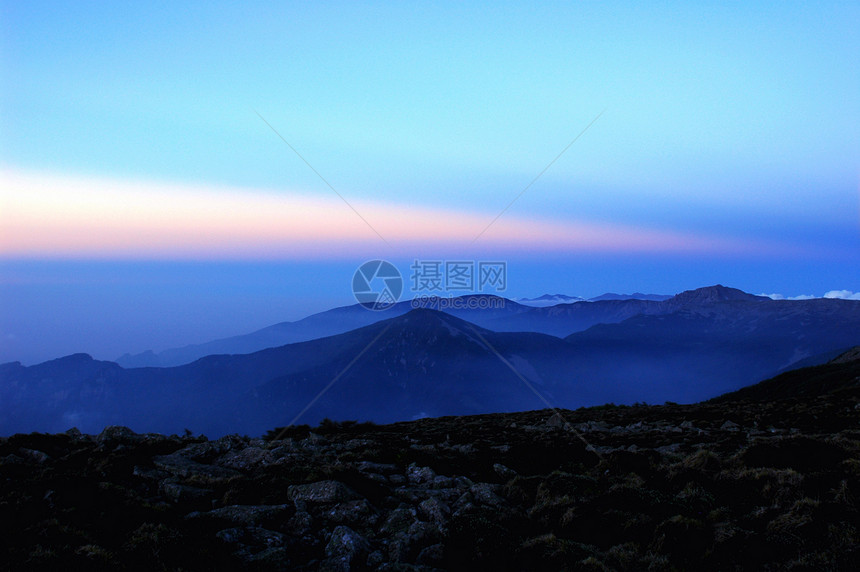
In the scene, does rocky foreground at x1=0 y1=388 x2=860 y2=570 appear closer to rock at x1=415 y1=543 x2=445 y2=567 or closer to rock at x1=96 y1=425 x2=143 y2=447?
rock at x1=415 y1=543 x2=445 y2=567

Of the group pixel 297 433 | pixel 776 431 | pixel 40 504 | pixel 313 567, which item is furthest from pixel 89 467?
pixel 776 431

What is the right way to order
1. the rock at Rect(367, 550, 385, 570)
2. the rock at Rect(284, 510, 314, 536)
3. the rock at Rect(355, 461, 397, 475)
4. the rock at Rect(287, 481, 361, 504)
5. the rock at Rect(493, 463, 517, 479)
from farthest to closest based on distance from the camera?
1. the rock at Rect(355, 461, 397, 475)
2. the rock at Rect(493, 463, 517, 479)
3. the rock at Rect(287, 481, 361, 504)
4. the rock at Rect(284, 510, 314, 536)
5. the rock at Rect(367, 550, 385, 570)

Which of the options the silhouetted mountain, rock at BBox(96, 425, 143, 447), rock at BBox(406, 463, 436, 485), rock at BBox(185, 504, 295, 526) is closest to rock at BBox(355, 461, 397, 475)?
rock at BBox(406, 463, 436, 485)

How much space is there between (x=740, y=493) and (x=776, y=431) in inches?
503

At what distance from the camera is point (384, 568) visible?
902 centimetres

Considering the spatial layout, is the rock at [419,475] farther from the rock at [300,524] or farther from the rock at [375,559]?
the rock at [375,559]

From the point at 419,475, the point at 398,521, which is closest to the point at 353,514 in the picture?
the point at 398,521

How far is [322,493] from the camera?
1248 cm

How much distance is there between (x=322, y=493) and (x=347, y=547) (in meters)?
2.83

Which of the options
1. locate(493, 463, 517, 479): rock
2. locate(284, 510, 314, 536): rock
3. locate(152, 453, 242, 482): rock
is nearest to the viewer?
locate(284, 510, 314, 536): rock

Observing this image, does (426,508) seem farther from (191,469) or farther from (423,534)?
(191,469)

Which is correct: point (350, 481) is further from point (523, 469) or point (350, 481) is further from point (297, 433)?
point (297, 433)

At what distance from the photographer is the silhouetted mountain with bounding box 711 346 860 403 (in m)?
44.2

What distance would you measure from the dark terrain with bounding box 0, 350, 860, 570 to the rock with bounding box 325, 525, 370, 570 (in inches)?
1.3
